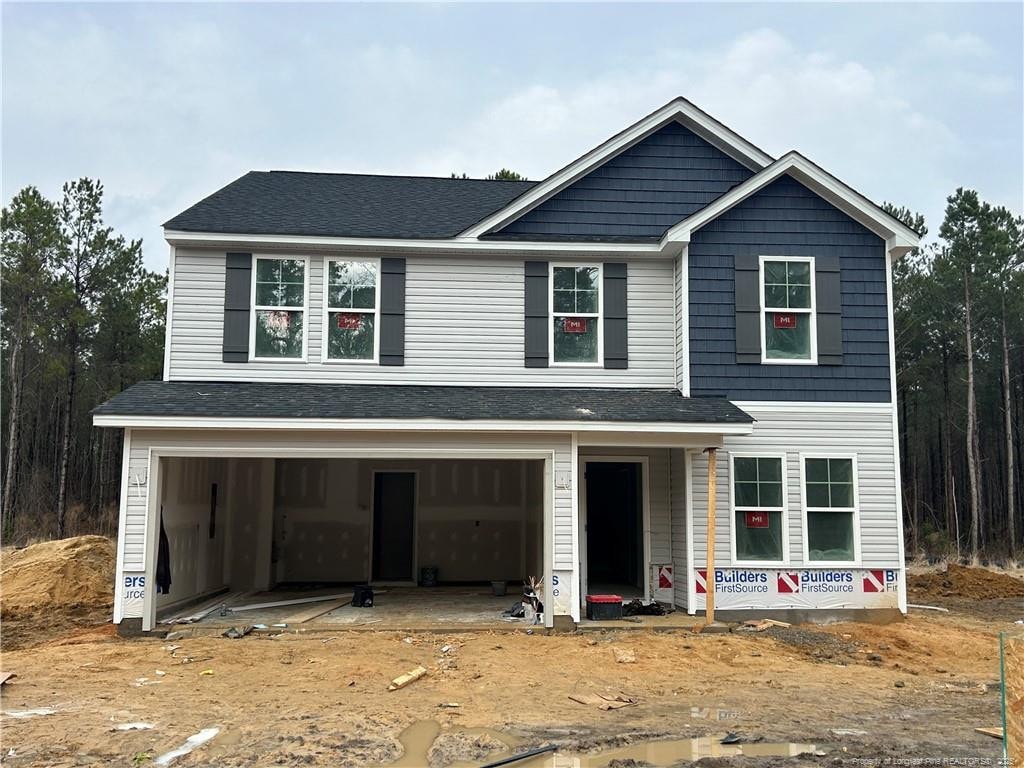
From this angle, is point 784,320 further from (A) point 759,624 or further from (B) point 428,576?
(B) point 428,576

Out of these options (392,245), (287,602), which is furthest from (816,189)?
(287,602)

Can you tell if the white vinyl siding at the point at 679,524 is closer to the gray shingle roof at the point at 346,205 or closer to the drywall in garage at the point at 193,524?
the gray shingle roof at the point at 346,205

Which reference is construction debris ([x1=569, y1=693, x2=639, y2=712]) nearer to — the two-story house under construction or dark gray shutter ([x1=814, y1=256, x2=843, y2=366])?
the two-story house under construction

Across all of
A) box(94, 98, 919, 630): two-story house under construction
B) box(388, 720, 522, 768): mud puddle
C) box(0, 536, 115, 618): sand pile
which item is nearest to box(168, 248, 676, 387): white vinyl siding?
box(94, 98, 919, 630): two-story house under construction

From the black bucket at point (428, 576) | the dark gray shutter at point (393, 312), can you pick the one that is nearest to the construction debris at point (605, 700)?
the dark gray shutter at point (393, 312)

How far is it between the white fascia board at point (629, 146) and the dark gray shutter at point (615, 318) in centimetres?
159

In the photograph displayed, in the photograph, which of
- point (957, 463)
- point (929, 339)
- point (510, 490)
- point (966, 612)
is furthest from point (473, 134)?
point (966, 612)

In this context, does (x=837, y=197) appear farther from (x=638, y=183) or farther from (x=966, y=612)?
(x=966, y=612)

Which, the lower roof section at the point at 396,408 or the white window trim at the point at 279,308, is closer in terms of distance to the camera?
the lower roof section at the point at 396,408

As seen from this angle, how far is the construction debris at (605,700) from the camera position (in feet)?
26.2

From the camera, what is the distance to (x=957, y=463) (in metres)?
34.2

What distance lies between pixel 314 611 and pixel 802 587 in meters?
7.35

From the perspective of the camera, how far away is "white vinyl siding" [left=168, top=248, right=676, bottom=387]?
1321 cm

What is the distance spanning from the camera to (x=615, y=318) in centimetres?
1362
